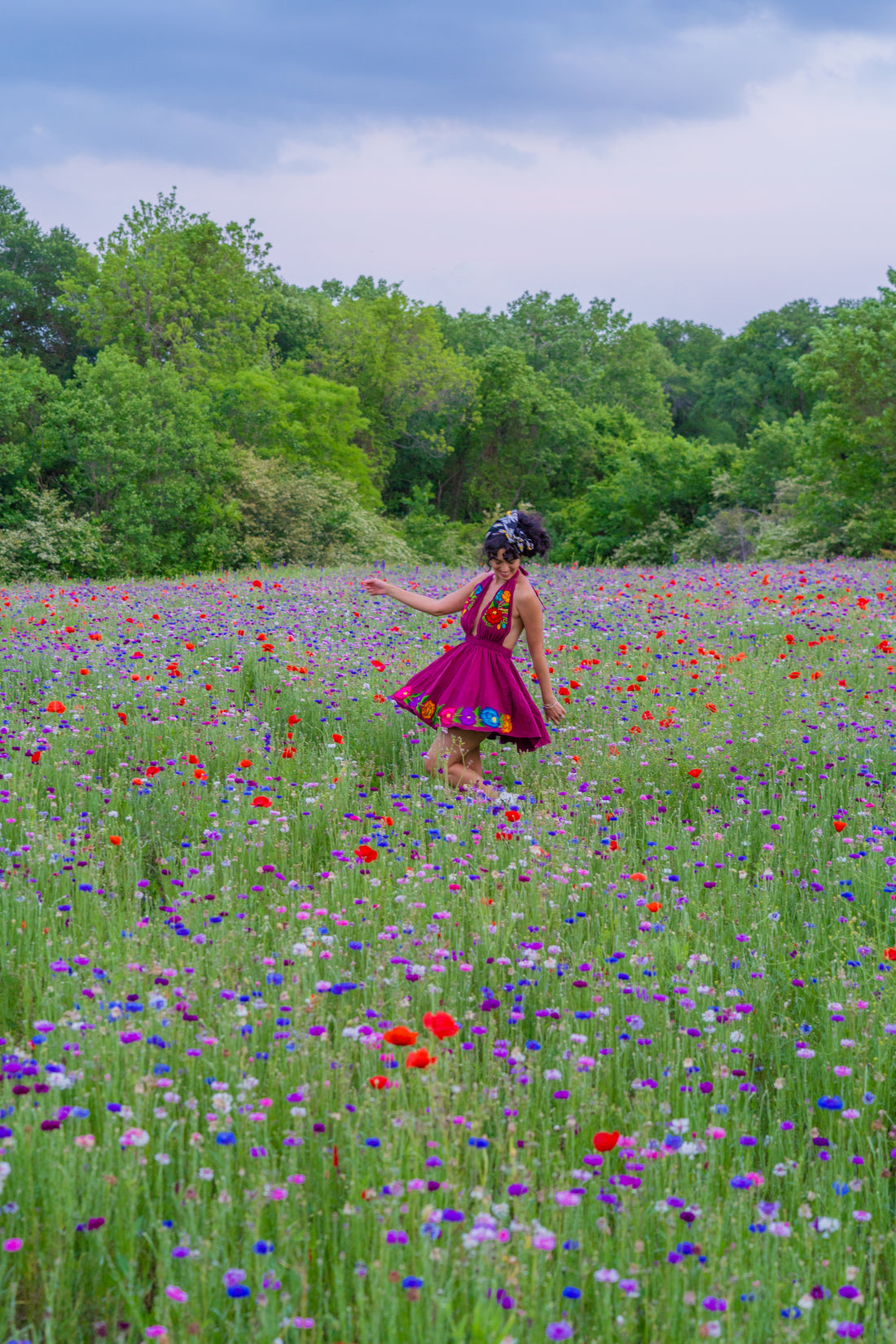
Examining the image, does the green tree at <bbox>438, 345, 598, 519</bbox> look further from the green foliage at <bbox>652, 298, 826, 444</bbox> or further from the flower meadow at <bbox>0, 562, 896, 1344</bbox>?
the flower meadow at <bbox>0, 562, 896, 1344</bbox>

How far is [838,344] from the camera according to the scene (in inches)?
1112

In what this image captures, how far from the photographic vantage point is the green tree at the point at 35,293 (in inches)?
1788

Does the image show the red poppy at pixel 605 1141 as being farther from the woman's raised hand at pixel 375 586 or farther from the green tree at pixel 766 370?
the green tree at pixel 766 370

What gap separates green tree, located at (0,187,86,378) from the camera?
149 feet

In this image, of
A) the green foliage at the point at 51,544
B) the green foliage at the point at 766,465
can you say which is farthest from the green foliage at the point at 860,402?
the green foliage at the point at 51,544

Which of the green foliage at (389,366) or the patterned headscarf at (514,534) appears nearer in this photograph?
the patterned headscarf at (514,534)

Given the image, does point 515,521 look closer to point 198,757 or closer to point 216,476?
point 198,757

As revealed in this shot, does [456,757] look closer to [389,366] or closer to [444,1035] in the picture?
[444,1035]

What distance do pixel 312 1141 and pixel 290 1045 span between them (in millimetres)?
251

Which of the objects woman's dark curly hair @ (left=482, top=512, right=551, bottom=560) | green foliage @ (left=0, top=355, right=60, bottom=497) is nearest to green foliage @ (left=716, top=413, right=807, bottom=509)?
green foliage @ (left=0, top=355, right=60, bottom=497)

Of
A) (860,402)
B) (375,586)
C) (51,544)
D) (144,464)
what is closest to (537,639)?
(375,586)

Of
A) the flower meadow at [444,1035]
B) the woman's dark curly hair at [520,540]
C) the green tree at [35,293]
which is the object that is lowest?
the flower meadow at [444,1035]

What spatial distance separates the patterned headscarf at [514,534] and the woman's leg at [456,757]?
1125 millimetres

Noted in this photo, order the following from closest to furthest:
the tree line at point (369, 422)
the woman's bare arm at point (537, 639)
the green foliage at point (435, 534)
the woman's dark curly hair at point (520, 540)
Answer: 1. the woman's dark curly hair at point (520, 540)
2. the woman's bare arm at point (537, 639)
3. the tree line at point (369, 422)
4. the green foliage at point (435, 534)
